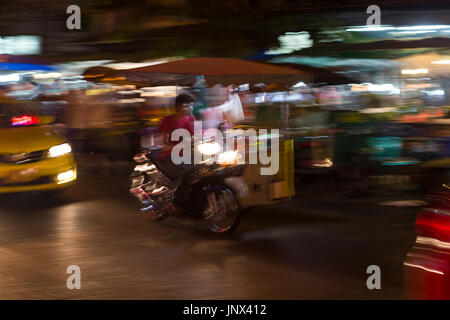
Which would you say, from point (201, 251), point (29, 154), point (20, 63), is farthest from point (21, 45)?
point (201, 251)

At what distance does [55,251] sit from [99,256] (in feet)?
1.88

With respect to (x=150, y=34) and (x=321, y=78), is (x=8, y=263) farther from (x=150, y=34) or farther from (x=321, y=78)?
(x=321, y=78)

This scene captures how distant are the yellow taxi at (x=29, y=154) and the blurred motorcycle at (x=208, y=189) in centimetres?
223

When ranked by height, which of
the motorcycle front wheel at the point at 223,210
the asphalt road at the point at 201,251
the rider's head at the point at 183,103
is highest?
the rider's head at the point at 183,103

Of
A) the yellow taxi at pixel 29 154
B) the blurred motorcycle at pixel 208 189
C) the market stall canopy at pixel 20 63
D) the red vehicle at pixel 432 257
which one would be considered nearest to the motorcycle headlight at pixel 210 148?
the blurred motorcycle at pixel 208 189

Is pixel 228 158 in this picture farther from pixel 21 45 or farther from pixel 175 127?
pixel 21 45

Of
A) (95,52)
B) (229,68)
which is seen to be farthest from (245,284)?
(95,52)

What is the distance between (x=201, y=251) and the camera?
759 centimetres

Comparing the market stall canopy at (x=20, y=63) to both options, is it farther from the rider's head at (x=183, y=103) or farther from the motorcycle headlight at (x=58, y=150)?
the rider's head at (x=183, y=103)

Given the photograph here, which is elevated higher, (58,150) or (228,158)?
(228,158)

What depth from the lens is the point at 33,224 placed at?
906 centimetres

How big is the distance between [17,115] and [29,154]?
3.57 feet

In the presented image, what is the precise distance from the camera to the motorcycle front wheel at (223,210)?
823 cm

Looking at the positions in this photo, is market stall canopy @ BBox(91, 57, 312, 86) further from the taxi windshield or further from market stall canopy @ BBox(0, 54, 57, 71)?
market stall canopy @ BBox(0, 54, 57, 71)
